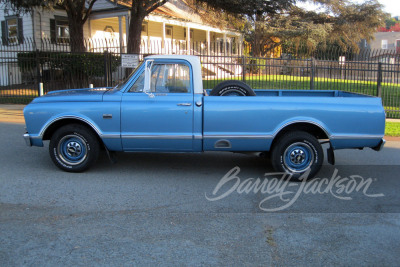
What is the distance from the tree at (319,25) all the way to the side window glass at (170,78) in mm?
24059

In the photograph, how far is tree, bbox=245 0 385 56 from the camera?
29.1 metres

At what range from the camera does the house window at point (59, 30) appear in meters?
21.2

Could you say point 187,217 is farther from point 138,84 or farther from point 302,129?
point 302,129

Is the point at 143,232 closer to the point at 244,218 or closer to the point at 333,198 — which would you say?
the point at 244,218

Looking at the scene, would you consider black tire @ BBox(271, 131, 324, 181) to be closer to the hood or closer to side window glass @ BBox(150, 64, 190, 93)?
side window glass @ BBox(150, 64, 190, 93)

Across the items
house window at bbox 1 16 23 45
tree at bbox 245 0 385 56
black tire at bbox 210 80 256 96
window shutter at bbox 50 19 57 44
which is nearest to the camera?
black tire at bbox 210 80 256 96

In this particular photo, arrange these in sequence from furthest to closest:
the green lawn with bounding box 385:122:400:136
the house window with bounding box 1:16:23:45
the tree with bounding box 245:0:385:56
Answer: the tree with bounding box 245:0:385:56 < the house window with bounding box 1:16:23:45 < the green lawn with bounding box 385:122:400:136

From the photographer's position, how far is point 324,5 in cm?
3088

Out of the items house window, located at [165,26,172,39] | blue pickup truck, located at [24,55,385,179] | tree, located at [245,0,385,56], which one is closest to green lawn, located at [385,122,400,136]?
blue pickup truck, located at [24,55,385,179]

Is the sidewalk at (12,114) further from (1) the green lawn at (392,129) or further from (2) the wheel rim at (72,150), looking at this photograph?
(2) the wheel rim at (72,150)

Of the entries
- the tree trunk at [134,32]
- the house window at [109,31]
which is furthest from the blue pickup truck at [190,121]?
the house window at [109,31]

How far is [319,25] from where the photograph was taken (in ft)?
95.7

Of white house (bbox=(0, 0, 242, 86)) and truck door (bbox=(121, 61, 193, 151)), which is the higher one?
white house (bbox=(0, 0, 242, 86))

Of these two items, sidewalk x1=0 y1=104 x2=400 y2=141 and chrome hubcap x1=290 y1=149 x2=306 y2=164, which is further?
sidewalk x1=0 y1=104 x2=400 y2=141
